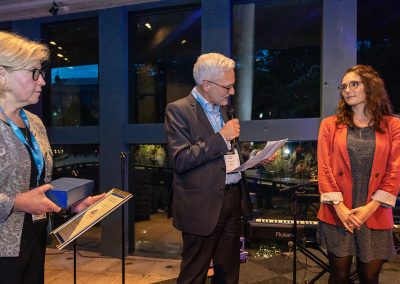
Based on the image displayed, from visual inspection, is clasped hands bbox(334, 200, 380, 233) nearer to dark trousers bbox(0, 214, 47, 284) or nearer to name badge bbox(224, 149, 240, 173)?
name badge bbox(224, 149, 240, 173)

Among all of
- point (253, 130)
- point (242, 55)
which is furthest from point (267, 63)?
point (253, 130)

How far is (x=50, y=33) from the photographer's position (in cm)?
467

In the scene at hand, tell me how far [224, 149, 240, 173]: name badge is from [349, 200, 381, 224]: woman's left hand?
689mm

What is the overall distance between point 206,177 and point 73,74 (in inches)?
141

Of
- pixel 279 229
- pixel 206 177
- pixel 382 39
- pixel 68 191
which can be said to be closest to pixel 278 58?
pixel 382 39

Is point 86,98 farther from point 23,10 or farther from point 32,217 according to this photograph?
point 32,217

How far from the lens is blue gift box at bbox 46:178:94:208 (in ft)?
4.32

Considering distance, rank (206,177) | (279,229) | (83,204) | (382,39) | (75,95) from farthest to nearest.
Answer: (75,95)
(382,39)
(279,229)
(206,177)
(83,204)

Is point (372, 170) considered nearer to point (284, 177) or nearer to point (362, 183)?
point (362, 183)

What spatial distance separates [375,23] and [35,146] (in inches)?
144

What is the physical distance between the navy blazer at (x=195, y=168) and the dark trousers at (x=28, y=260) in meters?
0.68

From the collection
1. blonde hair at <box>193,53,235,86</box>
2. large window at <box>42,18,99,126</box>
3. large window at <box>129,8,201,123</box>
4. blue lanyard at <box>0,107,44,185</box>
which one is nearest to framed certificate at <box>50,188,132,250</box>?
blue lanyard at <box>0,107,44,185</box>

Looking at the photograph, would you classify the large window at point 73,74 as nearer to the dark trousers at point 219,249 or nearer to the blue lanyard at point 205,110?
the blue lanyard at point 205,110

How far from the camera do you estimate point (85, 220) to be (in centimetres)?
135
